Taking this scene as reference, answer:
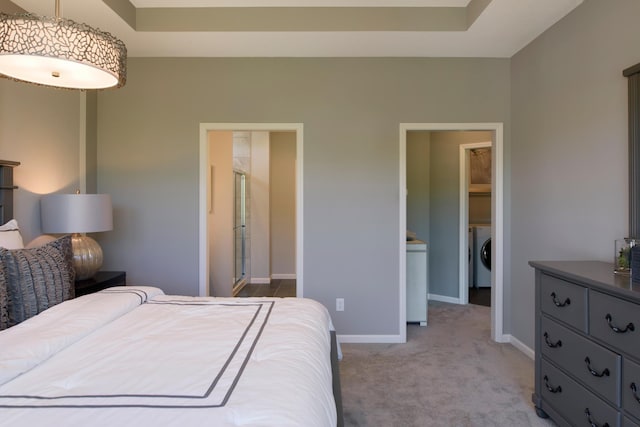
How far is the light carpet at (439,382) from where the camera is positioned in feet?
6.78

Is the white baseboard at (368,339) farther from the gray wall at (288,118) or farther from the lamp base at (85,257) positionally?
the lamp base at (85,257)

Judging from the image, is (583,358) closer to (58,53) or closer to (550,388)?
(550,388)

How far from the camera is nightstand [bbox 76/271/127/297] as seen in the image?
2387mm

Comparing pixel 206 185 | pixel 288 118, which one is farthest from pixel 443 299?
pixel 206 185

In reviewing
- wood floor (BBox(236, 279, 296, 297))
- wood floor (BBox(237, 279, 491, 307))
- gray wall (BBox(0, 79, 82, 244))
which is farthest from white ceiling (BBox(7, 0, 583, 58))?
wood floor (BBox(236, 279, 296, 297))

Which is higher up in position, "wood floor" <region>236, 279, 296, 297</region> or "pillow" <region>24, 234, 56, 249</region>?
"pillow" <region>24, 234, 56, 249</region>

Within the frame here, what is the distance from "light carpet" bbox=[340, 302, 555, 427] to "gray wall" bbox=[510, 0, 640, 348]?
439 millimetres

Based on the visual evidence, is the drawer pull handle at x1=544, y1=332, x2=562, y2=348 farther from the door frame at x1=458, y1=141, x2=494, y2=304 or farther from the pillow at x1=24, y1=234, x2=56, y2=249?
the pillow at x1=24, y1=234, x2=56, y2=249

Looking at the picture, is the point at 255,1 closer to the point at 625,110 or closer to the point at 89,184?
the point at 89,184

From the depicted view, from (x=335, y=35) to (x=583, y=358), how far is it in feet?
8.70

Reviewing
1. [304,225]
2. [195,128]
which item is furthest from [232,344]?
[195,128]

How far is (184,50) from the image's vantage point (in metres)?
3.05

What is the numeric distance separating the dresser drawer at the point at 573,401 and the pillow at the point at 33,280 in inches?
104

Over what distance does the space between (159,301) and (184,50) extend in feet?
7.21
